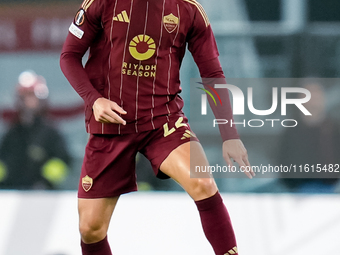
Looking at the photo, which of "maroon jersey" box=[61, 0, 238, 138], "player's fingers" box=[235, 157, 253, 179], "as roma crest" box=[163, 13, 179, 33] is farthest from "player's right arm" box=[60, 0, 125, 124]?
"player's fingers" box=[235, 157, 253, 179]

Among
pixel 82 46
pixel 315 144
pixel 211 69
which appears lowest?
pixel 315 144

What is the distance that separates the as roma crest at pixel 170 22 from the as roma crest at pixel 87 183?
Result: 658 mm

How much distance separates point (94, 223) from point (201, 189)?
489 mm

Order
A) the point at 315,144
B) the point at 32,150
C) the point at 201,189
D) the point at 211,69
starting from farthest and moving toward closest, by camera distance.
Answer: the point at 32,150, the point at 315,144, the point at 211,69, the point at 201,189

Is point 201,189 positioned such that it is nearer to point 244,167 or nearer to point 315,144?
point 244,167

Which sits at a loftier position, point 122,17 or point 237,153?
point 122,17

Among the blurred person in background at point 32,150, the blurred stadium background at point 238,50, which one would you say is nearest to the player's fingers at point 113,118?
the blurred stadium background at point 238,50

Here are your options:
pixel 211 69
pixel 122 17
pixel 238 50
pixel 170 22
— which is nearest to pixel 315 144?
pixel 238 50

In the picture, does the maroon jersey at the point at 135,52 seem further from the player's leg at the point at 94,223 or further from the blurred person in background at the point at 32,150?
the blurred person in background at the point at 32,150

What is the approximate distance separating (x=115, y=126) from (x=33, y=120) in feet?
9.32

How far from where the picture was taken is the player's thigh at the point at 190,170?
1483mm

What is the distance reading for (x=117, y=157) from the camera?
1.69m

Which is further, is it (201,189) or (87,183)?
(87,183)

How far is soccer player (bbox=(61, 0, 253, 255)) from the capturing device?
166cm
